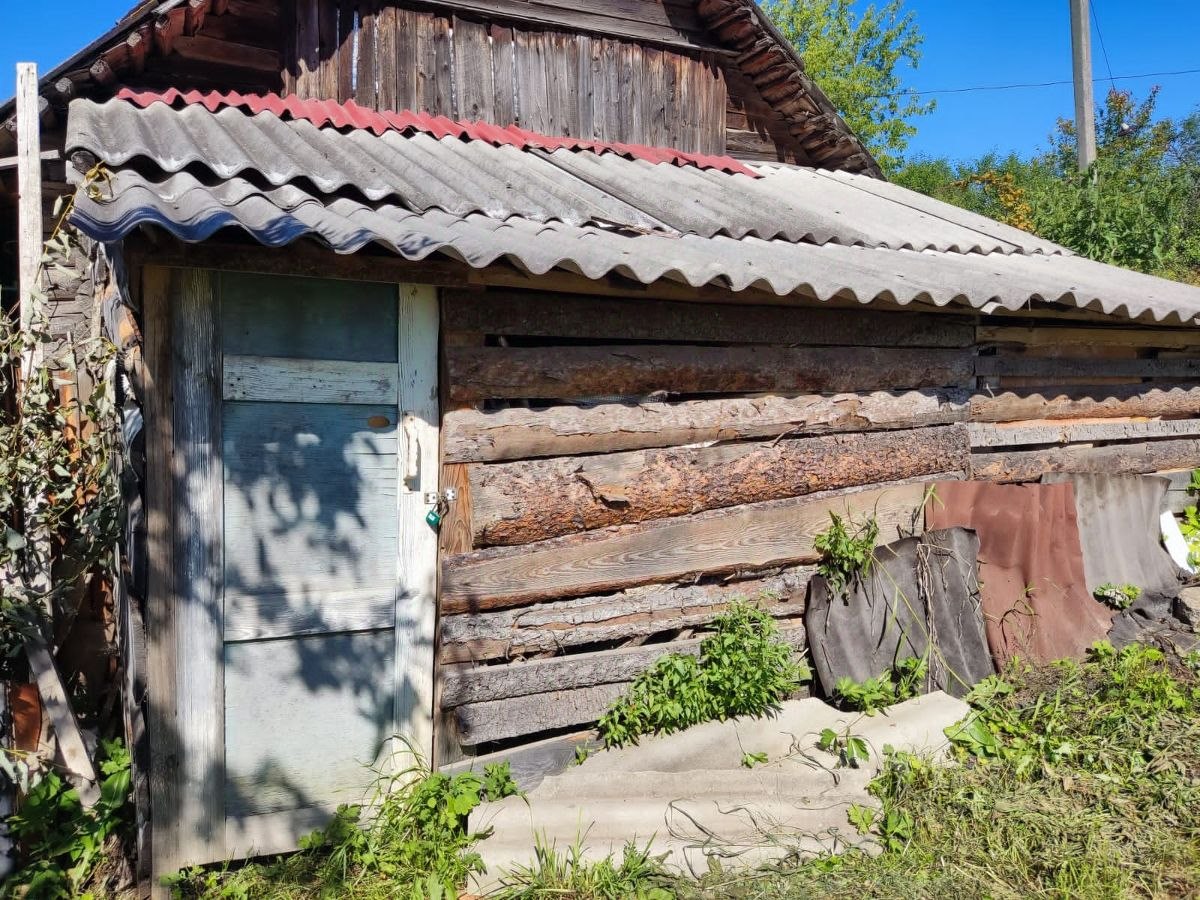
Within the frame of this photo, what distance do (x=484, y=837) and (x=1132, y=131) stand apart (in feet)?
73.6

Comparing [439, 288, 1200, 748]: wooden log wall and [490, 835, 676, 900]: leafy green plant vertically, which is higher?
[439, 288, 1200, 748]: wooden log wall

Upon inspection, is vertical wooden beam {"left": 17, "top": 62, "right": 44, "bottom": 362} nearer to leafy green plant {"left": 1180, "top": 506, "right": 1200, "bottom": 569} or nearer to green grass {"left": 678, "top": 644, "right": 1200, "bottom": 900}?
green grass {"left": 678, "top": 644, "right": 1200, "bottom": 900}

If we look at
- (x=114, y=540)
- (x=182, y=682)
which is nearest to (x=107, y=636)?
(x=114, y=540)

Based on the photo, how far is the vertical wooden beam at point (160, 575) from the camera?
11.2 feet

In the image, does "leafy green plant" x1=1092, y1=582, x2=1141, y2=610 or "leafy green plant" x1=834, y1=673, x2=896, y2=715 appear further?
"leafy green plant" x1=1092, y1=582, x2=1141, y2=610

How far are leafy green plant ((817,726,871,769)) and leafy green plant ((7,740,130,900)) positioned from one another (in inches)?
121

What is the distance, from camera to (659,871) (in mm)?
3465

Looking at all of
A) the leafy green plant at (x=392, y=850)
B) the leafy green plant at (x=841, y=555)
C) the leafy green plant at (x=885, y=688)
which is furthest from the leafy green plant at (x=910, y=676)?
the leafy green plant at (x=392, y=850)

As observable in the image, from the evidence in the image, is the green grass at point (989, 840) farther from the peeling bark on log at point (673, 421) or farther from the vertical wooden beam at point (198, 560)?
the peeling bark on log at point (673, 421)

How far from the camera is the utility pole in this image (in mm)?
11906

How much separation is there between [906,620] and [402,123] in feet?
14.3

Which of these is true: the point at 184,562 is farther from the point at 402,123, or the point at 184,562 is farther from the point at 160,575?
the point at 402,123

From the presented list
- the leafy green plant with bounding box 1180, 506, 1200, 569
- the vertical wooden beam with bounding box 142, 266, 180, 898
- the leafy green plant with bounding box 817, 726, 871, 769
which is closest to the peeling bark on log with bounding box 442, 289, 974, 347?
the vertical wooden beam with bounding box 142, 266, 180, 898

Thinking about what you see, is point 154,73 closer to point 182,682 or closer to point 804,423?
point 182,682
